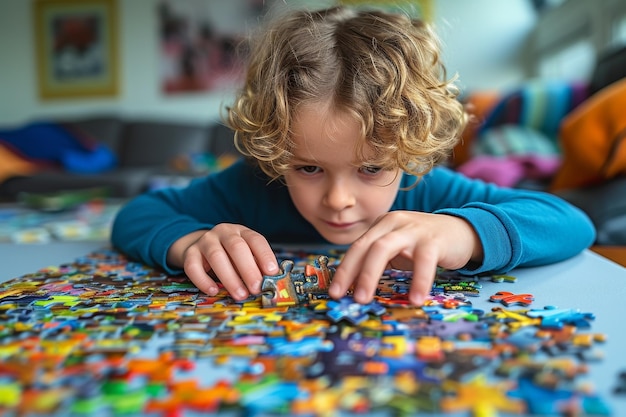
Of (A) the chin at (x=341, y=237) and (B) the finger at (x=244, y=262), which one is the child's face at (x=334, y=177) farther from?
(B) the finger at (x=244, y=262)

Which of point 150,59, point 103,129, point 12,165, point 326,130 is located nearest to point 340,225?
point 326,130

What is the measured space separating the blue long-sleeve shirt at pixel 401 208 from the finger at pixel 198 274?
8 cm

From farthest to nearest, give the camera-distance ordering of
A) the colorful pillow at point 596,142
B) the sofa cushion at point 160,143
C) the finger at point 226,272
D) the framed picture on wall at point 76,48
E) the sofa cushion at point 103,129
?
1. the framed picture on wall at point 76,48
2. the sofa cushion at point 103,129
3. the sofa cushion at point 160,143
4. the colorful pillow at point 596,142
5. the finger at point 226,272

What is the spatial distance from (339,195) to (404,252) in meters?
0.20

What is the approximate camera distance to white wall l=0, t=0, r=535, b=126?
5.00 meters

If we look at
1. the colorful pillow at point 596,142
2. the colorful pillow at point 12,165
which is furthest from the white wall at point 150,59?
the colorful pillow at point 596,142

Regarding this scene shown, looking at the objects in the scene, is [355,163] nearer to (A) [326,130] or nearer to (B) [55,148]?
(A) [326,130]

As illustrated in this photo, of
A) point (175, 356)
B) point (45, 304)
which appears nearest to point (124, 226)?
point (45, 304)

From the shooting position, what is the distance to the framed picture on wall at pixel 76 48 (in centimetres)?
548

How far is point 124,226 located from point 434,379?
2.66ft

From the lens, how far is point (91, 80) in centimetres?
559

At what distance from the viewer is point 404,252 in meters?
0.66

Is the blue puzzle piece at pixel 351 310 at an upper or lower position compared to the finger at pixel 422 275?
lower

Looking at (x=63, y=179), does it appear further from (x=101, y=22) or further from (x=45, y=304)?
(x=45, y=304)
